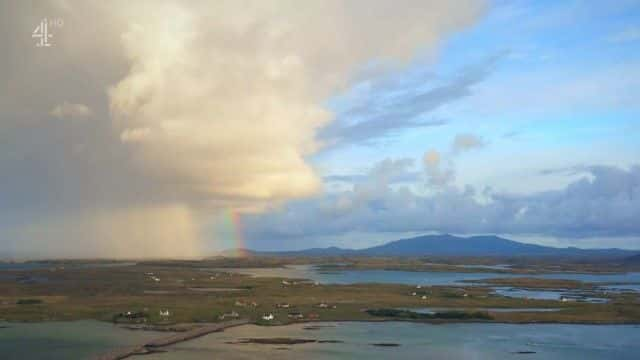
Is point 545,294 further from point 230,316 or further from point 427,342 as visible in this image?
point 230,316

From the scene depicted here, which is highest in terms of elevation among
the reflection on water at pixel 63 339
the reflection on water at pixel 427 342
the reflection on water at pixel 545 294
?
the reflection on water at pixel 63 339

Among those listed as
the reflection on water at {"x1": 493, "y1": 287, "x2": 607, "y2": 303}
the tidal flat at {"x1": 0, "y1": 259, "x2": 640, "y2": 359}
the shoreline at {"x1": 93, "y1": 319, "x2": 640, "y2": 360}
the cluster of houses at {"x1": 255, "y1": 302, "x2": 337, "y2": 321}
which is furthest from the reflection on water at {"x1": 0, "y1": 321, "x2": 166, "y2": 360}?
the reflection on water at {"x1": 493, "y1": 287, "x2": 607, "y2": 303}

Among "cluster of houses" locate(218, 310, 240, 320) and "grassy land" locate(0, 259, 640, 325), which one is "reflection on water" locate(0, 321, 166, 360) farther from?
"cluster of houses" locate(218, 310, 240, 320)

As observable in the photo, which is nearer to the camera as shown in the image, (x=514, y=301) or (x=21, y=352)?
(x=21, y=352)

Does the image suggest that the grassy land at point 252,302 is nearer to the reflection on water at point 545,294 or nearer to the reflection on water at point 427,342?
the reflection on water at point 545,294

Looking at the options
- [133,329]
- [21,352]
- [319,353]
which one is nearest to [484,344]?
[319,353]

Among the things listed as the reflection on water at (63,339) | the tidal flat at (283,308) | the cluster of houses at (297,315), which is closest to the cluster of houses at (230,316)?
the tidal flat at (283,308)

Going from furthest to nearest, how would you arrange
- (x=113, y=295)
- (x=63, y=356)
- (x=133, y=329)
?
1. (x=113, y=295)
2. (x=133, y=329)
3. (x=63, y=356)

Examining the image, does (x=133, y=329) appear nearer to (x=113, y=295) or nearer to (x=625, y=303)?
(x=113, y=295)
